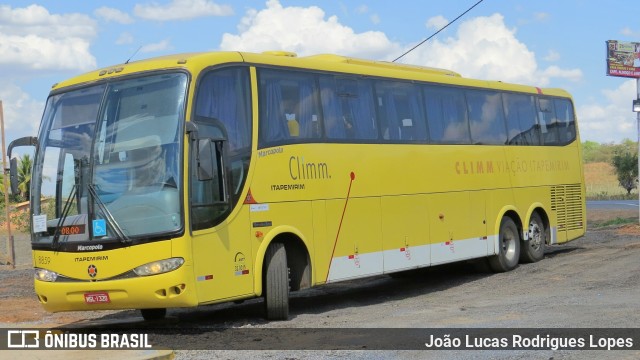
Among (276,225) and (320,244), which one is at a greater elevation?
(276,225)

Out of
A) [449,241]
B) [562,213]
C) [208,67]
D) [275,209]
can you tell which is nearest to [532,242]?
[562,213]

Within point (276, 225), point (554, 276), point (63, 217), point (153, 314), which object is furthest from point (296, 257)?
point (554, 276)

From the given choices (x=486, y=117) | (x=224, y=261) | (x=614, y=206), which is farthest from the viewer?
(x=614, y=206)

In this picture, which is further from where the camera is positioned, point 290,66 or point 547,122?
point 547,122

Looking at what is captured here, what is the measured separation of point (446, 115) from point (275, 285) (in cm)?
598

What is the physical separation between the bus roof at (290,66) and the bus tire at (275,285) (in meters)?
2.67

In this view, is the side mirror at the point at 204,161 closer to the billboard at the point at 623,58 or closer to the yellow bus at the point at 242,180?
the yellow bus at the point at 242,180

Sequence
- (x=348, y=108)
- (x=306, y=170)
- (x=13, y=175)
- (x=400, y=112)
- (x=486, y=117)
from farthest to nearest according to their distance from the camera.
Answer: (x=486, y=117)
(x=400, y=112)
(x=348, y=108)
(x=306, y=170)
(x=13, y=175)

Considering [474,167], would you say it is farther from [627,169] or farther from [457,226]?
[627,169]

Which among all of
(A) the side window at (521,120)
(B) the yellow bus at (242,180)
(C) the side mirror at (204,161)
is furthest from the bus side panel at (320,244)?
(A) the side window at (521,120)

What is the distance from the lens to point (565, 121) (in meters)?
21.8

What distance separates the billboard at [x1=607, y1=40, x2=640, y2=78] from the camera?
28969mm

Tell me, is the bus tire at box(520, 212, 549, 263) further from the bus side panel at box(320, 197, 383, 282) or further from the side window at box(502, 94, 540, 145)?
the bus side panel at box(320, 197, 383, 282)

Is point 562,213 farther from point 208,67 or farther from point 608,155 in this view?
point 608,155
